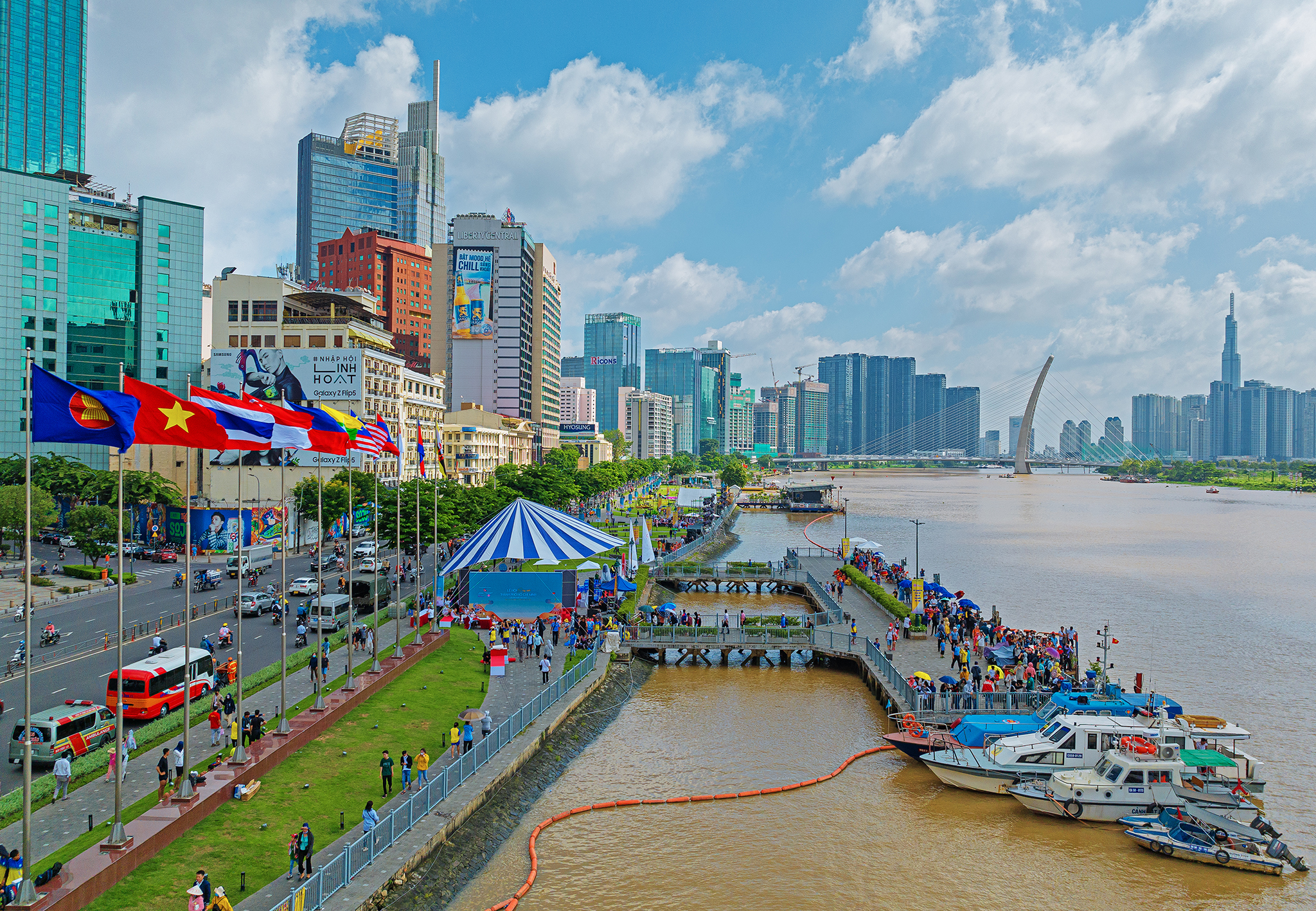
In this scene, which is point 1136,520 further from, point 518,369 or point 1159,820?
point 1159,820

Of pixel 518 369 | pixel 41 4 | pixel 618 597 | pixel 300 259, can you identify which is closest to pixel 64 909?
pixel 618 597

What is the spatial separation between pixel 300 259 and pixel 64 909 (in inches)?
8143

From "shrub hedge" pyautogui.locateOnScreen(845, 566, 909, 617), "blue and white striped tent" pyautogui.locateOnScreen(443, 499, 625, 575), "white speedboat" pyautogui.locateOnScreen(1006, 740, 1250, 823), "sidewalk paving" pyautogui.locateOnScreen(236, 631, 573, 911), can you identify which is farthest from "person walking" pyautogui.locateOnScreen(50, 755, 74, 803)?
"shrub hedge" pyautogui.locateOnScreen(845, 566, 909, 617)

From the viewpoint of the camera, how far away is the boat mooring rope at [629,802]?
62.3 ft

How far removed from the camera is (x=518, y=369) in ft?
464

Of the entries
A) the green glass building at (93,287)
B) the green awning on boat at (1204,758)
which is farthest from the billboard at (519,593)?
the green glass building at (93,287)

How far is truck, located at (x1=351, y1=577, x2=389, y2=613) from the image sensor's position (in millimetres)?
43844

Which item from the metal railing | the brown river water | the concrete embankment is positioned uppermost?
the metal railing

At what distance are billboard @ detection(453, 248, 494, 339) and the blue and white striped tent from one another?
105 metres

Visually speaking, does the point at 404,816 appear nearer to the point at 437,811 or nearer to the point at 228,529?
the point at 437,811

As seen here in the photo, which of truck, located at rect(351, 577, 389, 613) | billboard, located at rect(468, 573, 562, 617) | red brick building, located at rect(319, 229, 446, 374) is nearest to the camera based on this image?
billboard, located at rect(468, 573, 562, 617)

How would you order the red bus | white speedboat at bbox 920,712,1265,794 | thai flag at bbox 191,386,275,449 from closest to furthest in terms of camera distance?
thai flag at bbox 191,386,275,449
white speedboat at bbox 920,712,1265,794
the red bus

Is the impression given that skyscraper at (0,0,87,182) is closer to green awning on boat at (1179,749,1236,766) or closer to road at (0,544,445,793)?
road at (0,544,445,793)

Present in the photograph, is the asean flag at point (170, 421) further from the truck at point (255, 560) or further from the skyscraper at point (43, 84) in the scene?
the skyscraper at point (43, 84)
